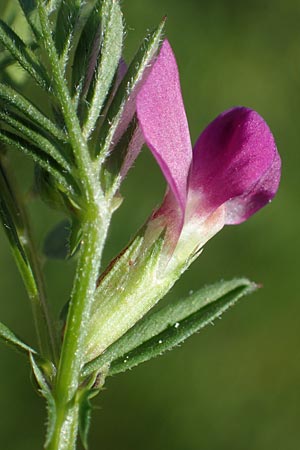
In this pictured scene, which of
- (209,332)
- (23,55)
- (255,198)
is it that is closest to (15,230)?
(23,55)

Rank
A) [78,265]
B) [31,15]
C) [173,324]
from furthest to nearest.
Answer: [173,324], [31,15], [78,265]

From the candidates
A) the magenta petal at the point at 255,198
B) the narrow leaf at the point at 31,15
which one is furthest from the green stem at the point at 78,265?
the magenta petal at the point at 255,198

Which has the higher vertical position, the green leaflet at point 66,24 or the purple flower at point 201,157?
the green leaflet at point 66,24

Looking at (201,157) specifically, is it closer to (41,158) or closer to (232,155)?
(232,155)

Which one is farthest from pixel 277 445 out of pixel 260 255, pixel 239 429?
pixel 260 255

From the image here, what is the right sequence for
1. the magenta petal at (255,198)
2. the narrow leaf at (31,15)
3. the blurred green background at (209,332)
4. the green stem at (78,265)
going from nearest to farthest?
the green stem at (78,265) < the narrow leaf at (31,15) < the magenta petal at (255,198) < the blurred green background at (209,332)

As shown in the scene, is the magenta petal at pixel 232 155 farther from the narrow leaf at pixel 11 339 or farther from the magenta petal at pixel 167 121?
the narrow leaf at pixel 11 339

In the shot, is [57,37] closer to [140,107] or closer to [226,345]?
[140,107]
